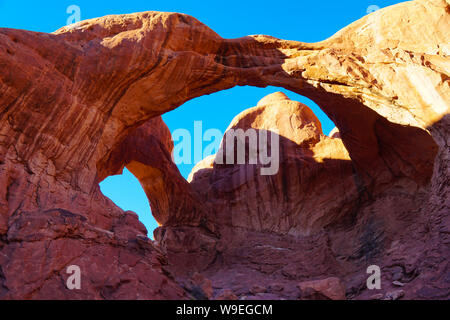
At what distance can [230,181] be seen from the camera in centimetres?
1941

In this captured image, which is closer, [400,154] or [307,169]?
[400,154]

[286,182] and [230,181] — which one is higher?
[230,181]

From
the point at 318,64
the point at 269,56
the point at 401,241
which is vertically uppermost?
the point at 269,56

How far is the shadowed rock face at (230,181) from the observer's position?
29.9 ft

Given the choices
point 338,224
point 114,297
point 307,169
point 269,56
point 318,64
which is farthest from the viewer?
point 307,169

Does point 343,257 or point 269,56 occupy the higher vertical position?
point 269,56

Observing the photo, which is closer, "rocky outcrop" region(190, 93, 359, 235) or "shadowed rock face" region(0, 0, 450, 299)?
"shadowed rock face" region(0, 0, 450, 299)

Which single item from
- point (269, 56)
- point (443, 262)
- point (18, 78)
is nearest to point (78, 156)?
point (18, 78)

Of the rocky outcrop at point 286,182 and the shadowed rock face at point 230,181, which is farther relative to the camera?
the rocky outcrop at point 286,182

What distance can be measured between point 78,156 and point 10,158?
6.34ft

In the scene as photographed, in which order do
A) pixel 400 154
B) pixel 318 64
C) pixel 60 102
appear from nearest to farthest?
pixel 60 102 → pixel 318 64 → pixel 400 154

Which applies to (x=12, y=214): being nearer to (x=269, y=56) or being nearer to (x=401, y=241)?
(x=269, y=56)

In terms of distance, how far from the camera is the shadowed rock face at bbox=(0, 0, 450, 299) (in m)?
9.12

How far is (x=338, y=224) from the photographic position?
16.8 m
